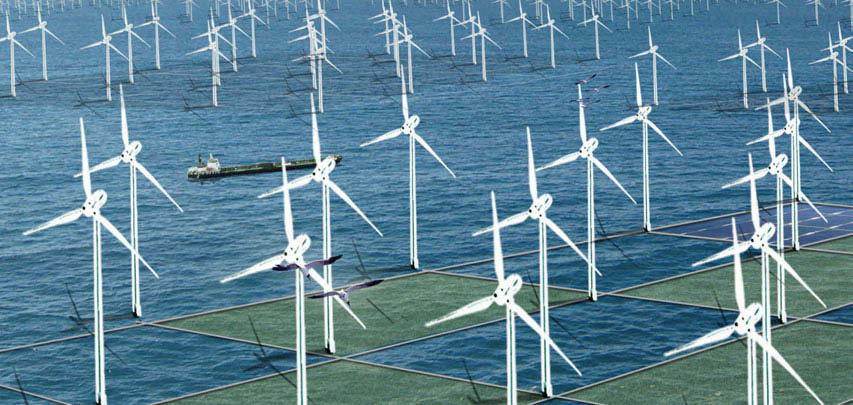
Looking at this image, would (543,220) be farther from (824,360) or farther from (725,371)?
(824,360)

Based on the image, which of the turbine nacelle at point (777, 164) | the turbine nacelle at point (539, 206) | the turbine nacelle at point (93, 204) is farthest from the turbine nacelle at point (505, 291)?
the turbine nacelle at point (777, 164)

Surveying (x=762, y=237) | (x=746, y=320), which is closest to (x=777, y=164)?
(x=762, y=237)

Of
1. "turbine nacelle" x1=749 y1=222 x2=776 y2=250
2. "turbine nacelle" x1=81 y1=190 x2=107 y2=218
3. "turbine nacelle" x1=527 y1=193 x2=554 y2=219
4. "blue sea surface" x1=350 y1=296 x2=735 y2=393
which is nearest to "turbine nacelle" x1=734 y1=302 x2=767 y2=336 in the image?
"turbine nacelle" x1=749 y1=222 x2=776 y2=250

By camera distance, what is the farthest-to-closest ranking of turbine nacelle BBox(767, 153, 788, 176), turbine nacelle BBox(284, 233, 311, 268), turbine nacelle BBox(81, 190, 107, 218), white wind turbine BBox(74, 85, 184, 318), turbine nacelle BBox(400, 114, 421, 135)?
turbine nacelle BBox(400, 114, 421, 135)
white wind turbine BBox(74, 85, 184, 318)
turbine nacelle BBox(767, 153, 788, 176)
turbine nacelle BBox(81, 190, 107, 218)
turbine nacelle BBox(284, 233, 311, 268)

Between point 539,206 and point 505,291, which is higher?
point 539,206

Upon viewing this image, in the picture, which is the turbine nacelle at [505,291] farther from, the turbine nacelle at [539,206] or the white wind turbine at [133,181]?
the white wind turbine at [133,181]

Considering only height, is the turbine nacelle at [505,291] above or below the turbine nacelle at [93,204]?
below

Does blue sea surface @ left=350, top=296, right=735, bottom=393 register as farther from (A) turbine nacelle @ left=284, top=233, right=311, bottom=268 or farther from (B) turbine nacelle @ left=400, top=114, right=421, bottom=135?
(A) turbine nacelle @ left=284, top=233, right=311, bottom=268

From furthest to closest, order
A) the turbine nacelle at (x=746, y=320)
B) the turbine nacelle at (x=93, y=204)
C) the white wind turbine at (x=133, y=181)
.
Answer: the white wind turbine at (x=133, y=181)
the turbine nacelle at (x=93, y=204)
the turbine nacelle at (x=746, y=320)

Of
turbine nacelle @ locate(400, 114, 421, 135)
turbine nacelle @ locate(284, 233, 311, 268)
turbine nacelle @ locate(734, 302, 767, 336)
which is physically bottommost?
turbine nacelle @ locate(734, 302, 767, 336)

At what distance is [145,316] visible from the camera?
157m

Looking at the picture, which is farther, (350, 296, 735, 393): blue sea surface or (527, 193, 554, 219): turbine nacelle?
(350, 296, 735, 393): blue sea surface

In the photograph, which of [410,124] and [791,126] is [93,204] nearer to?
[410,124]

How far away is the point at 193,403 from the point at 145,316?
37194mm
